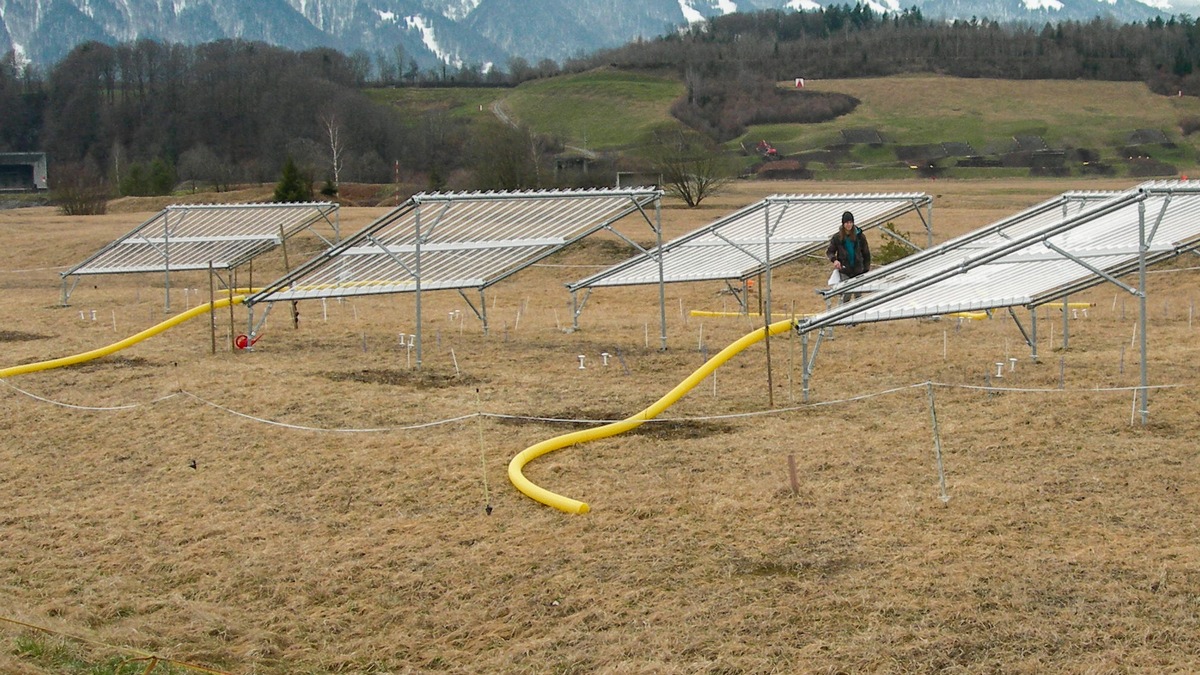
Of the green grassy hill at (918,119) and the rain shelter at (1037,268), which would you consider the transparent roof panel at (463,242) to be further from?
the green grassy hill at (918,119)

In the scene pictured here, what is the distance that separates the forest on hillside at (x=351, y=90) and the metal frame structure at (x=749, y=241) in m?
59.8

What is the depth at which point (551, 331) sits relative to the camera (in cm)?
2659

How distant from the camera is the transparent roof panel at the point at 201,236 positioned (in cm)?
3206

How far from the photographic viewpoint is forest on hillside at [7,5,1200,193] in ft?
345

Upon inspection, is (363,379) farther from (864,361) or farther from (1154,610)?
(1154,610)

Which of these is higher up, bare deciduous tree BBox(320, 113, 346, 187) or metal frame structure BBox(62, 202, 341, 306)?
bare deciduous tree BBox(320, 113, 346, 187)

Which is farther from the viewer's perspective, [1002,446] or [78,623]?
[1002,446]

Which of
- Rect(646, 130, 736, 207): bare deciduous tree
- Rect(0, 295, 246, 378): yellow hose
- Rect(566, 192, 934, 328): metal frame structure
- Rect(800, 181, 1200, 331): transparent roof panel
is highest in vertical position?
Rect(646, 130, 736, 207): bare deciduous tree

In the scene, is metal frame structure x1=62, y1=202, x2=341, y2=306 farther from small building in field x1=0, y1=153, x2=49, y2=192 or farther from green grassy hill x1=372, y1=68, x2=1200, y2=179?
small building in field x1=0, y1=153, x2=49, y2=192

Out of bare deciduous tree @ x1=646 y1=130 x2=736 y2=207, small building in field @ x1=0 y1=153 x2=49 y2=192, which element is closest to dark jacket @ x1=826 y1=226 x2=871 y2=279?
bare deciduous tree @ x1=646 y1=130 x2=736 y2=207

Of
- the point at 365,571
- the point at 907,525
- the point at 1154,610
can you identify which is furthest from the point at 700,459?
the point at 1154,610

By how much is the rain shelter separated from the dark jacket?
3.24 feet

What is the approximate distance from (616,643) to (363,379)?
40.2 ft

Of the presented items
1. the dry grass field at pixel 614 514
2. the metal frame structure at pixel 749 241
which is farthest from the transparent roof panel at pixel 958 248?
the metal frame structure at pixel 749 241
